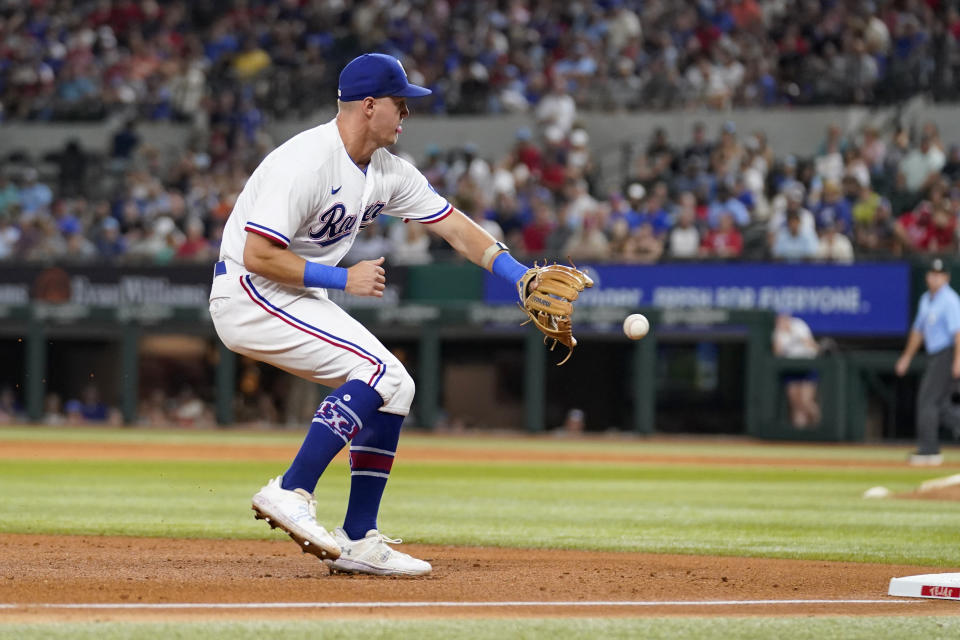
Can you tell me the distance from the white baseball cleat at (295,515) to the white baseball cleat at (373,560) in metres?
0.29

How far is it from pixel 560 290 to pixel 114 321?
1723cm

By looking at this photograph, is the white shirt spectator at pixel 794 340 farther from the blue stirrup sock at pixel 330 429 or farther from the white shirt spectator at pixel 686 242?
the blue stirrup sock at pixel 330 429

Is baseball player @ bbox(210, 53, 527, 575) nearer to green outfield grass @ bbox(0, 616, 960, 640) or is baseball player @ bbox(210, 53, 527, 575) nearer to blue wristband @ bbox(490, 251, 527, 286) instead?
blue wristband @ bbox(490, 251, 527, 286)

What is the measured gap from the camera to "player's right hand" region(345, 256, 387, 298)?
5668mm

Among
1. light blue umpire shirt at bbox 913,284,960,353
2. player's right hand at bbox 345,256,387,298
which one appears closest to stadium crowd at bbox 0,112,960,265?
light blue umpire shirt at bbox 913,284,960,353

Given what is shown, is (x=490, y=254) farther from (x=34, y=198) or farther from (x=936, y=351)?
(x=34, y=198)

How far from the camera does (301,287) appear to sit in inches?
237

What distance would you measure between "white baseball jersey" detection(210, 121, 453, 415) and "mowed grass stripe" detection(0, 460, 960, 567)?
6.89 ft

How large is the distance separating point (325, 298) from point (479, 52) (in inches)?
801

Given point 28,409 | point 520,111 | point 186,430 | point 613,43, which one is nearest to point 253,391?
point 186,430

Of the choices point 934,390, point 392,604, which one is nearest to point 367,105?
point 392,604

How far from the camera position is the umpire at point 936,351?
14.7 meters

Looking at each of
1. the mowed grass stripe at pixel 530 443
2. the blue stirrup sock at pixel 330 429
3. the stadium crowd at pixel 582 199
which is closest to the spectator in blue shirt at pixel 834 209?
the stadium crowd at pixel 582 199

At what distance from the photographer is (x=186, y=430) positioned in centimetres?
2153
